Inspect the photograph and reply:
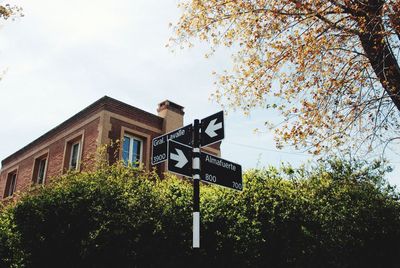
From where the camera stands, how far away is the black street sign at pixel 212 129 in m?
6.43

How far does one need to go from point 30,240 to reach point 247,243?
513 centimetres

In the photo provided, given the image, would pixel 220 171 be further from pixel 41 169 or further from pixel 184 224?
pixel 41 169

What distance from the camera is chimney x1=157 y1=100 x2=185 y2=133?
815 inches

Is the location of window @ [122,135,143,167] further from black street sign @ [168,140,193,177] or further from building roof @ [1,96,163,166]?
black street sign @ [168,140,193,177]

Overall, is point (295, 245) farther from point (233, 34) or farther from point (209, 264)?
point (233, 34)

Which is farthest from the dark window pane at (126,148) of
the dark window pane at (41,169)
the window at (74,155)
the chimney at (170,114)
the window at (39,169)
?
the dark window pane at (41,169)

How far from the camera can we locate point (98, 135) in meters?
17.9

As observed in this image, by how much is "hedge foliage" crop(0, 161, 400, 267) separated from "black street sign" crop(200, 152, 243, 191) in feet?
9.63

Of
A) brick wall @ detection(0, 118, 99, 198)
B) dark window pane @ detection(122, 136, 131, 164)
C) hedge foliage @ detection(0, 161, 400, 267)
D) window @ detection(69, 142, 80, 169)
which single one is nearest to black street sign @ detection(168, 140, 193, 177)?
hedge foliage @ detection(0, 161, 400, 267)

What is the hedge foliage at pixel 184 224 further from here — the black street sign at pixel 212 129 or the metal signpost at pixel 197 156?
the black street sign at pixel 212 129

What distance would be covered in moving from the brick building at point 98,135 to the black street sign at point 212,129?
11.2 m

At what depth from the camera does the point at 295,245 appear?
32.7 feet

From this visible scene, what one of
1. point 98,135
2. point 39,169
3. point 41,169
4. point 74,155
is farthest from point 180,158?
→ point 39,169

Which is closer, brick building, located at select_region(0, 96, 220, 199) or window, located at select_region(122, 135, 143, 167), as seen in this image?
brick building, located at select_region(0, 96, 220, 199)
